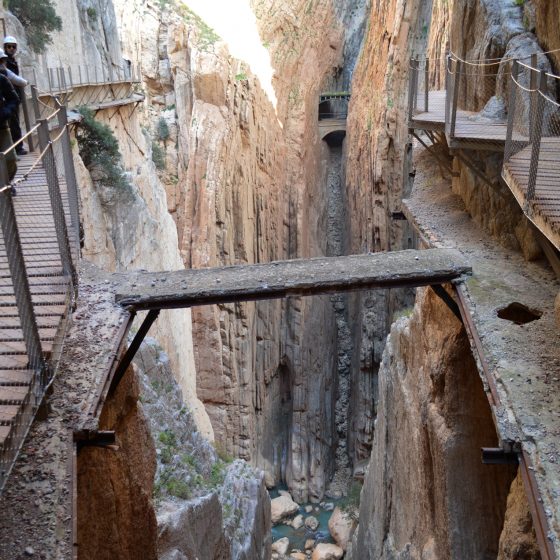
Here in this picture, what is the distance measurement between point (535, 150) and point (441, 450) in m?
4.43

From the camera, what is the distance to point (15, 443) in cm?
390

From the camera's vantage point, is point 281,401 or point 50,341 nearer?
point 50,341

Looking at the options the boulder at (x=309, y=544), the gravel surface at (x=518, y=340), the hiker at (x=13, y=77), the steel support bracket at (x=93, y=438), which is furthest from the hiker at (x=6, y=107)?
the boulder at (x=309, y=544)

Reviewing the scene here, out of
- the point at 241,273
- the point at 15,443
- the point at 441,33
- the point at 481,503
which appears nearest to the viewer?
the point at 15,443

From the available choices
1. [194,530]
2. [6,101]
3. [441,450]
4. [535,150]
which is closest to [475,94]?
[535,150]

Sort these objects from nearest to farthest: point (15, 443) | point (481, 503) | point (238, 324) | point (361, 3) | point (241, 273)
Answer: point (15, 443), point (241, 273), point (481, 503), point (238, 324), point (361, 3)

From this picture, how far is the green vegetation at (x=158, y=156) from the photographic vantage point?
25156mm

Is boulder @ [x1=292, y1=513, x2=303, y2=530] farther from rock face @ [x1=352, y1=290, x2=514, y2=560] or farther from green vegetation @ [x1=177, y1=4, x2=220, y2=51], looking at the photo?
green vegetation @ [x1=177, y1=4, x2=220, y2=51]

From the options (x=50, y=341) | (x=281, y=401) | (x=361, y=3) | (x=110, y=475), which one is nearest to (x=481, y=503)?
(x=110, y=475)

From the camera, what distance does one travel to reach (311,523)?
877 inches

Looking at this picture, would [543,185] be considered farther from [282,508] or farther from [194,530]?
[282,508]

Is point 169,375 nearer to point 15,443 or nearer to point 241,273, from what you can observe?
point 241,273

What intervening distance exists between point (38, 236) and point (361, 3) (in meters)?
30.8

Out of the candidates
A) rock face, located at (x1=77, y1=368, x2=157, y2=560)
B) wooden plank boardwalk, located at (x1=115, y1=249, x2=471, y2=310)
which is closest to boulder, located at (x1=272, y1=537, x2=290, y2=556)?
rock face, located at (x1=77, y1=368, x2=157, y2=560)
